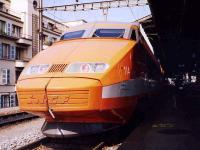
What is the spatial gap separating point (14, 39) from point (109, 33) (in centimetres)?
3375

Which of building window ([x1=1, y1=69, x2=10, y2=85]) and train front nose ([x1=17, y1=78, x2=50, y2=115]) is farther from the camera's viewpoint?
building window ([x1=1, y1=69, x2=10, y2=85])

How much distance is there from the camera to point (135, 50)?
9.34m

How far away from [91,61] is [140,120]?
19.8 ft

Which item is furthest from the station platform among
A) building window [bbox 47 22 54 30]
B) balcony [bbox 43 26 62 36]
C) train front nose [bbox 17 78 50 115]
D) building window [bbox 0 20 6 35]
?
building window [bbox 47 22 54 30]

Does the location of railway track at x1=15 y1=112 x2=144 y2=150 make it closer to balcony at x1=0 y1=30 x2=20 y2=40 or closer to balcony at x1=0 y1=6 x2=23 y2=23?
balcony at x1=0 y1=30 x2=20 y2=40

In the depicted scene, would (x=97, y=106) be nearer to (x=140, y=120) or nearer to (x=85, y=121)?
(x=85, y=121)

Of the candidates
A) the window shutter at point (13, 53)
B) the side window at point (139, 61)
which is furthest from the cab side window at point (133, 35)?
the window shutter at point (13, 53)

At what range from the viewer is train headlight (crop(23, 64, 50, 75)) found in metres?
8.14

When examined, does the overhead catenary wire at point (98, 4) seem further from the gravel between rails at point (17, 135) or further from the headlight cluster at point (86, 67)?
the headlight cluster at point (86, 67)

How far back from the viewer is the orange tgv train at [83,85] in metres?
7.35

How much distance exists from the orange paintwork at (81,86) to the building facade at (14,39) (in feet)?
98.1

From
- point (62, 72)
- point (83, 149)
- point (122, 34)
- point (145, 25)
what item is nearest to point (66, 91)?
point (62, 72)

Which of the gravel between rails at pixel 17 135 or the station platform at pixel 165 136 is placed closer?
the station platform at pixel 165 136

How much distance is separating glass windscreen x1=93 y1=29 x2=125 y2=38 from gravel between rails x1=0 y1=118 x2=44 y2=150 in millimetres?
3561
